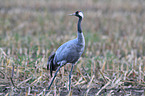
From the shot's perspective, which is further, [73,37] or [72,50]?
[73,37]

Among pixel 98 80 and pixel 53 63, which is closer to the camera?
pixel 53 63

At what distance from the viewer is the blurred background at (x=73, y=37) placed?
14.8 ft

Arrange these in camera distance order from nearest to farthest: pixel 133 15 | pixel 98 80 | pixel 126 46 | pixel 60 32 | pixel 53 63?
pixel 53 63, pixel 98 80, pixel 126 46, pixel 60 32, pixel 133 15

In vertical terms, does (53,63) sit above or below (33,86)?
above

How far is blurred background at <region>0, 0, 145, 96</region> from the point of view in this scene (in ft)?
14.8

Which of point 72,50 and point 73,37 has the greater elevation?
point 73,37

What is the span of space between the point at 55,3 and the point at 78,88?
975 cm

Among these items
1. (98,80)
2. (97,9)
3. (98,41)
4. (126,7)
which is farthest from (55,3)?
(98,80)

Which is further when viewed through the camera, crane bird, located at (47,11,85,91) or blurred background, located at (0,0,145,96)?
blurred background, located at (0,0,145,96)

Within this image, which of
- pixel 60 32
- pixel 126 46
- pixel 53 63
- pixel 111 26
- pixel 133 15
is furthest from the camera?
pixel 133 15

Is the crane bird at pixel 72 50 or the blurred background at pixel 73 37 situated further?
the blurred background at pixel 73 37

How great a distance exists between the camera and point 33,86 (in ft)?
14.3

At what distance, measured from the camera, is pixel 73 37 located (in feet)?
24.8

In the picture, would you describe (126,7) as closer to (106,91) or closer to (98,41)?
(98,41)
